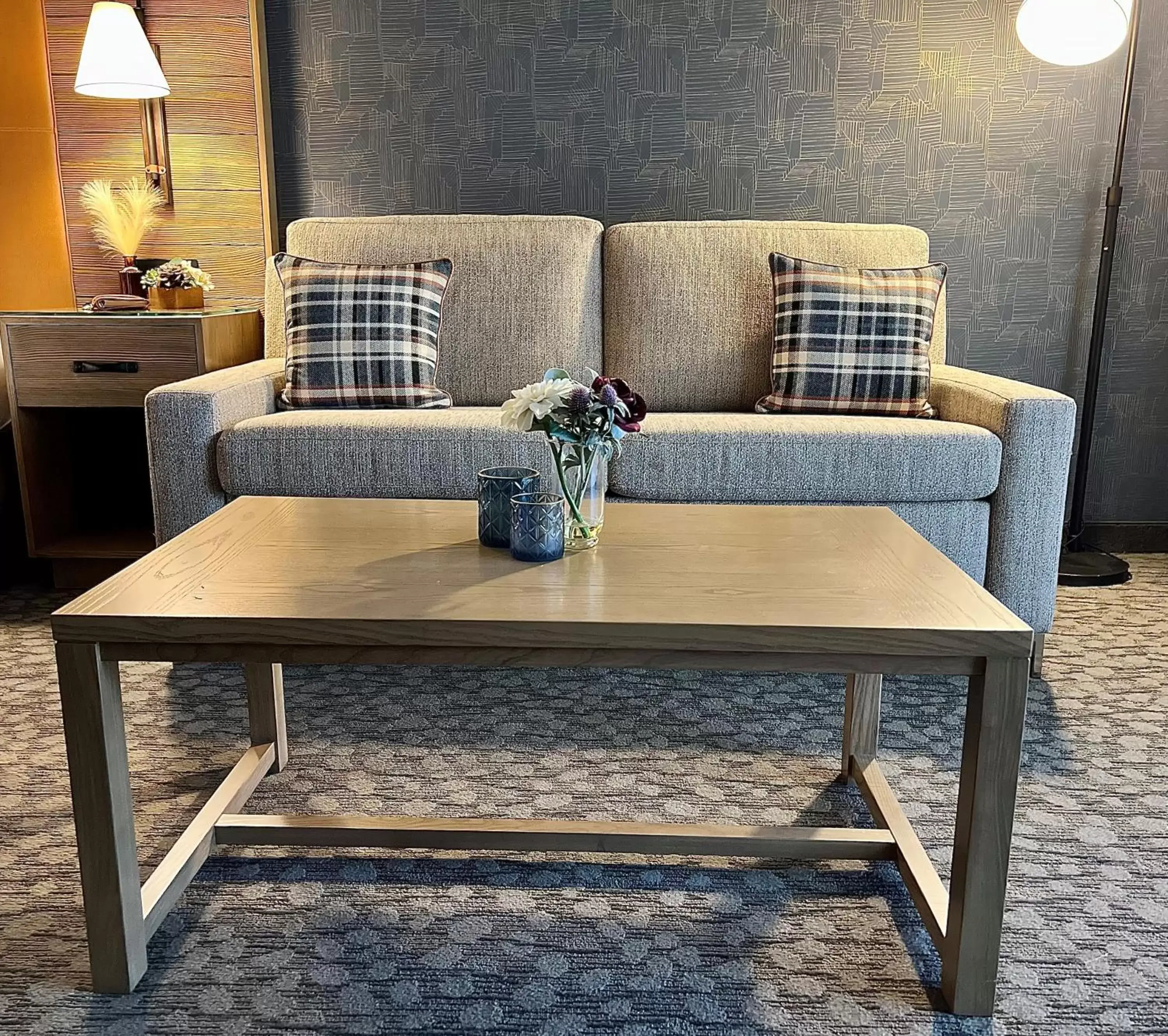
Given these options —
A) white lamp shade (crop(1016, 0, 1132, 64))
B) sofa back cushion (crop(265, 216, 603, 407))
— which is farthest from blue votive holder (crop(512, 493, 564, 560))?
white lamp shade (crop(1016, 0, 1132, 64))

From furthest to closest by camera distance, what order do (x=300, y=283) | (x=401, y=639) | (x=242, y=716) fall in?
(x=300, y=283), (x=242, y=716), (x=401, y=639)

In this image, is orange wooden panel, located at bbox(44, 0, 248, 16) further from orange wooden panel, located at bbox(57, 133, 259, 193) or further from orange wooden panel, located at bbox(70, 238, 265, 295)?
orange wooden panel, located at bbox(70, 238, 265, 295)

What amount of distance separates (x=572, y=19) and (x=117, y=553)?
1.87 metres

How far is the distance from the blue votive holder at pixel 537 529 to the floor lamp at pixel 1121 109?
191cm

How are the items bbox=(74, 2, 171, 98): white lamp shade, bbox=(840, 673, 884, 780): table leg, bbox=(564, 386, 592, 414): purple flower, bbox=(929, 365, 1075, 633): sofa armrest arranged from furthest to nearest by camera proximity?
bbox=(74, 2, 171, 98): white lamp shade < bbox=(929, 365, 1075, 633): sofa armrest < bbox=(840, 673, 884, 780): table leg < bbox=(564, 386, 592, 414): purple flower

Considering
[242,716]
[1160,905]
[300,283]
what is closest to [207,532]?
[242,716]

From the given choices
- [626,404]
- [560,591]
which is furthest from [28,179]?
[560,591]

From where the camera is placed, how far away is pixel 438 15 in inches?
110

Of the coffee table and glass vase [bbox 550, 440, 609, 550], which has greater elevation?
glass vase [bbox 550, 440, 609, 550]

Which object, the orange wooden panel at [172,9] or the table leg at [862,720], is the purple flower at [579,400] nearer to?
the table leg at [862,720]

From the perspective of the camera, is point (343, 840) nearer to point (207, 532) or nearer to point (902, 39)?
point (207, 532)

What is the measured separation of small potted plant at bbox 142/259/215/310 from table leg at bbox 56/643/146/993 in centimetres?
183

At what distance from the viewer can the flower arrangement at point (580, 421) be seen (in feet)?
4.18

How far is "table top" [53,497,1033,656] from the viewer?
3.48ft
